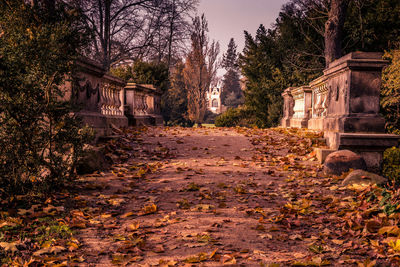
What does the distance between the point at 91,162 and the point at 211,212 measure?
7.71 ft

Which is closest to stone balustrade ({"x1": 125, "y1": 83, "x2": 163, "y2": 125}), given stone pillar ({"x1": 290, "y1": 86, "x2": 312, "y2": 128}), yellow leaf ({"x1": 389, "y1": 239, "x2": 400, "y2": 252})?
stone pillar ({"x1": 290, "y1": 86, "x2": 312, "y2": 128})

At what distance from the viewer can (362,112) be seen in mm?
5684

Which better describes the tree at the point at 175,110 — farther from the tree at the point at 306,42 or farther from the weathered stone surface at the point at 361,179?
the weathered stone surface at the point at 361,179

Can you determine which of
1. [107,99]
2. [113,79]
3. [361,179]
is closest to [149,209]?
[361,179]

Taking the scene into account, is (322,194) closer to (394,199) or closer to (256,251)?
(394,199)

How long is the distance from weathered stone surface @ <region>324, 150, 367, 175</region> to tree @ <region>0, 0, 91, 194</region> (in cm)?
398

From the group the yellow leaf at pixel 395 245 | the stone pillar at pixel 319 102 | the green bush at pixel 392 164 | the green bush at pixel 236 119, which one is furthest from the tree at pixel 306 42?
the yellow leaf at pixel 395 245

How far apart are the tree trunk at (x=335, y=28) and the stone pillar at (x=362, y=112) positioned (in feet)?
23.3

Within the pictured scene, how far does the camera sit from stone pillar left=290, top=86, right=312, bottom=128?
9547 millimetres

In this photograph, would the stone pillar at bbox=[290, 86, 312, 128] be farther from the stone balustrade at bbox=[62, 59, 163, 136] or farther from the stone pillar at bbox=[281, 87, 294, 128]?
Result: the stone balustrade at bbox=[62, 59, 163, 136]

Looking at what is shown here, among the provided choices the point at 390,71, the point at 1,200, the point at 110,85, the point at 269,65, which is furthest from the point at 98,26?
the point at 1,200

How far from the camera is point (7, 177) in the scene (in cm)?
357

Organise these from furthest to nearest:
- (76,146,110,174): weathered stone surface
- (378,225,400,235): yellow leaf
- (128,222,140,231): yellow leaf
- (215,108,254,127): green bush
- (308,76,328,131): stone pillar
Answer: (215,108,254,127): green bush, (308,76,328,131): stone pillar, (76,146,110,174): weathered stone surface, (128,222,140,231): yellow leaf, (378,225,400,235): yellow leaf

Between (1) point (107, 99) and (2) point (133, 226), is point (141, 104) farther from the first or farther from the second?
(2) point (133, 226)
